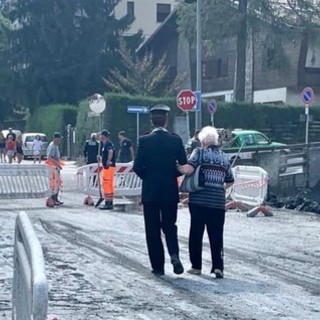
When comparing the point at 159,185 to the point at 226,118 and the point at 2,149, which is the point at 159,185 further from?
the point at 2,149

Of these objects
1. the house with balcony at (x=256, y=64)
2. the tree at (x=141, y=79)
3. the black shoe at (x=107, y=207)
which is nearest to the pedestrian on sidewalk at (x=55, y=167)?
the black shoe at (x=107, y=207)

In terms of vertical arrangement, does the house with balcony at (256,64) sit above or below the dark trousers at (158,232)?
above

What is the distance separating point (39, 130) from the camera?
2534 inches

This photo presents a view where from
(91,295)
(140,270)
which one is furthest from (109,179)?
(91,295)

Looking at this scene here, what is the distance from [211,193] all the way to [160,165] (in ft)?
2.09

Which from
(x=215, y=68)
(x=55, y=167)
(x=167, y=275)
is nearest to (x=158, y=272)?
(x=167, y=275)

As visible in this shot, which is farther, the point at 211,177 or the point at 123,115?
the point at 123,115

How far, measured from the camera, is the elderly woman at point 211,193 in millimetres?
11281

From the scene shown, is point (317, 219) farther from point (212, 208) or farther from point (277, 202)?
point (212, 208)

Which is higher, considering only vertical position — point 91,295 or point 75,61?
point 75,61

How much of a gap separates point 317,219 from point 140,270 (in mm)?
9008

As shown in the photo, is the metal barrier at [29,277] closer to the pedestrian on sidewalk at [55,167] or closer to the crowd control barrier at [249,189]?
the crowd control barrier at [249,189]

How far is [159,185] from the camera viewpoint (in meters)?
11.3

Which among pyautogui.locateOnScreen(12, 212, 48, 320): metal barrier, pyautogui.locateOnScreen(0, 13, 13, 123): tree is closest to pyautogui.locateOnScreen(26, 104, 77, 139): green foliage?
pyautogui.locateOnScreen(0, 13, 13, 123): tree
